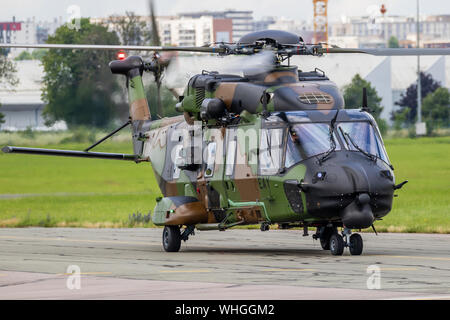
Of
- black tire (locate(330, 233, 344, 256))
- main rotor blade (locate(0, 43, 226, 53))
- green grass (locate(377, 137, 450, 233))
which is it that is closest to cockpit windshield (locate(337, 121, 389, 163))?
black tire (locate(330, 233, 344, 256))

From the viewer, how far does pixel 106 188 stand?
47.6 metres

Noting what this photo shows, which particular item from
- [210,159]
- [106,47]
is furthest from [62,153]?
[106,47]

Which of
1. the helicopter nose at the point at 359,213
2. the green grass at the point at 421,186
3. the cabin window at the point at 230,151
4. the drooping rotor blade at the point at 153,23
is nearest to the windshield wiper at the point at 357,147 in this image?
the helicopter nose at the point at 359,213

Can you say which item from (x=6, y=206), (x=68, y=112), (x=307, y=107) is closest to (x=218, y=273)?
(x=307, y=107)

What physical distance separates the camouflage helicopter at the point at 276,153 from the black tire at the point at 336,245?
2 centimetres

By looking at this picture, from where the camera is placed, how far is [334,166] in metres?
16.7

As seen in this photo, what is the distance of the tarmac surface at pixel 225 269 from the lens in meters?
12.4

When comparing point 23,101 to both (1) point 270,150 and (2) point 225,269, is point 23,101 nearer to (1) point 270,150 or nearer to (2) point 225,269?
(1) point 270,150

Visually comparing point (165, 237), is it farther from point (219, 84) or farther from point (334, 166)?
point (334, 166)

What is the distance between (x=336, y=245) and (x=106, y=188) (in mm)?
30980

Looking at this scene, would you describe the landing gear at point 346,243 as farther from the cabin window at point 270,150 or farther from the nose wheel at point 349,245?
the cabin window at point 270,150

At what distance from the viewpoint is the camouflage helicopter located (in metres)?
16.7

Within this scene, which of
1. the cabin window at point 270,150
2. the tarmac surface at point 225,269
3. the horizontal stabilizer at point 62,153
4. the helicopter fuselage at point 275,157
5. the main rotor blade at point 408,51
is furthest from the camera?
the horizontal stabilizer at point 62,153

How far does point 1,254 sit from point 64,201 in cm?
2244
